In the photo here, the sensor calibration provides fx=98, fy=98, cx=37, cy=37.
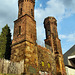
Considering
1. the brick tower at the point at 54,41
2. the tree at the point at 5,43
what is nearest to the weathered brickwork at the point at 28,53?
the brick tower at the point at 54,41

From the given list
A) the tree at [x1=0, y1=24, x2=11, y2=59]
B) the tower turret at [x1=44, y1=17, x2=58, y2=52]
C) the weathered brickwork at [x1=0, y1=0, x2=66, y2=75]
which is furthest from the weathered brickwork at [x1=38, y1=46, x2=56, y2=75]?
the tree at [x1=0, y1=24, x2=11, y2=59]

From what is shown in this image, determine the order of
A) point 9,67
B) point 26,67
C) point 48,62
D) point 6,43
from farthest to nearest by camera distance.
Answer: point 6,43 < point 48,62 < point 26,67 < point 9,67

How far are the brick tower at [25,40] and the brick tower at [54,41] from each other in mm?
5892

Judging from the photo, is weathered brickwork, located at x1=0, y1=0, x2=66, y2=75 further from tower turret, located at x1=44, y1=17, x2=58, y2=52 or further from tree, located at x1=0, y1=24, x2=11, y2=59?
tree, located at x1=0, y1=24, x2=11, y2=59

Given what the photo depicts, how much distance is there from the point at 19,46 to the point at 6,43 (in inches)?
227

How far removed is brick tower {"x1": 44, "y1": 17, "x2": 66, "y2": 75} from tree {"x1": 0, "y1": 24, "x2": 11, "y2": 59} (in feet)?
24.2

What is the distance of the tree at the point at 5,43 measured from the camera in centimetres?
1722

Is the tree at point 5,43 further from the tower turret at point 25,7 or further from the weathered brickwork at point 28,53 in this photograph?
the tower turret at point 25,7

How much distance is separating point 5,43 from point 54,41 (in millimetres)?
9868

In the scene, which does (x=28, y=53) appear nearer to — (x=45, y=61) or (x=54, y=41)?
(x=45, y=61)

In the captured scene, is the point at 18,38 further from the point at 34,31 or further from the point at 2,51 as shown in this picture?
the point at 2,51

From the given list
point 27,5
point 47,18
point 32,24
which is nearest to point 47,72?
point 32,24

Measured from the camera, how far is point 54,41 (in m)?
20.7

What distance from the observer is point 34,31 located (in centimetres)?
1592
